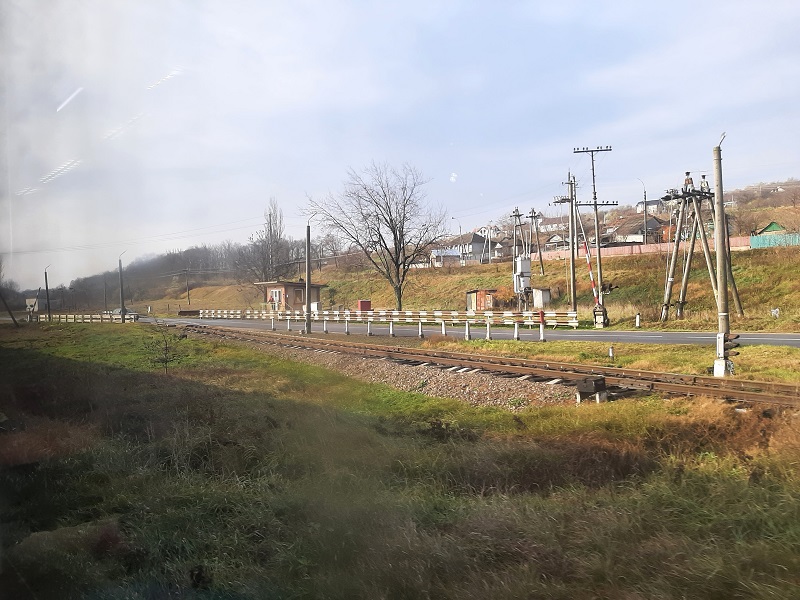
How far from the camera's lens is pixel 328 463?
768 centimetres

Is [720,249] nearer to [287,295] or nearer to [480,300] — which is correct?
[480,300]

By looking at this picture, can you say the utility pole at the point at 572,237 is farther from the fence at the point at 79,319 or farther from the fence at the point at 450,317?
the fence at the point at 79,319

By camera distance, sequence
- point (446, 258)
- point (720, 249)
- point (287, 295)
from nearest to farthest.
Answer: point (720, 249)
point (287, 295)
point (446, 258)

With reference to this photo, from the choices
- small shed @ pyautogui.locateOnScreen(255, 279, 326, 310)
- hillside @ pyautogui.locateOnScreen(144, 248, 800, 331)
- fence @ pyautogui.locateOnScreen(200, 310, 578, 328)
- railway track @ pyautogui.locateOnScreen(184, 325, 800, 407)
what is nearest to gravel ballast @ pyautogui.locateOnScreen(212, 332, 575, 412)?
railway track @ pyautogui.locateOnScreen(184, 325, 800, 407)

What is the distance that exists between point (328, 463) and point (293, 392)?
18.8ft

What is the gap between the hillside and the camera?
110ft

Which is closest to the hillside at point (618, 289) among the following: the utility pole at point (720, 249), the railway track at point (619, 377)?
the railway track at point (619, 377)

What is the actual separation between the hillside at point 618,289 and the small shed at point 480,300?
214 inches

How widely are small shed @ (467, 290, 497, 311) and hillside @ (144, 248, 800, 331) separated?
545cm

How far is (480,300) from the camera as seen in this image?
5097cm

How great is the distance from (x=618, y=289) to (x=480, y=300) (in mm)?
12674

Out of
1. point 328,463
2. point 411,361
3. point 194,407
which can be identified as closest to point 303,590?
point 328,463

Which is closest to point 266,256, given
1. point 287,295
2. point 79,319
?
point 287,295

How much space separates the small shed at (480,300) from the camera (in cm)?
5003
